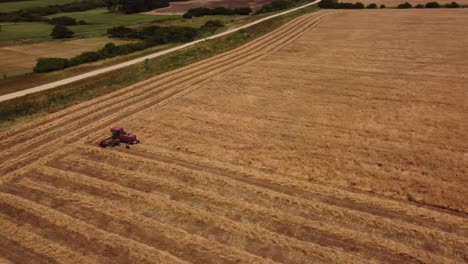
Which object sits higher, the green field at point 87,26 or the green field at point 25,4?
the green field at point 25,4

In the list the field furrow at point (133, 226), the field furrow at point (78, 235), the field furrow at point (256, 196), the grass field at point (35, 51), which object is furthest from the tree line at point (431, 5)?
the field furrow at point (78, 235)

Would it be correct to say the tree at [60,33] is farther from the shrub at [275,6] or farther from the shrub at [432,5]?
the shrub at [432,5]

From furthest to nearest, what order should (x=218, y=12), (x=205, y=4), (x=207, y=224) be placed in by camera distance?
(x=205, y=4) < (x=218, y=12) < (x=207, y=224)

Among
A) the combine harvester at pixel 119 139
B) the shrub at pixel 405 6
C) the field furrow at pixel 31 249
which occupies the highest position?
the shrub at pixel 405 6

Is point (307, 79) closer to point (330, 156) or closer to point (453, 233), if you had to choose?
point (330, 156)

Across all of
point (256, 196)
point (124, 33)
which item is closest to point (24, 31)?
point (124, 33)

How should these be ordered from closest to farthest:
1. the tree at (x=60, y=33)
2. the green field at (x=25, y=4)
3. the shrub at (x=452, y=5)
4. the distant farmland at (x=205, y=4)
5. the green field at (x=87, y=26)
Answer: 1. the tree at (x=60, y=33)
2. the green field at (x=87, y=26)
3. the shrub at (x=452, y=5)
4. the distant farmland at (x=205, y=4)
5. the green field at (x=25, y=4)

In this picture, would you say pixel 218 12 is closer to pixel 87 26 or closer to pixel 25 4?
pixel 87 26
